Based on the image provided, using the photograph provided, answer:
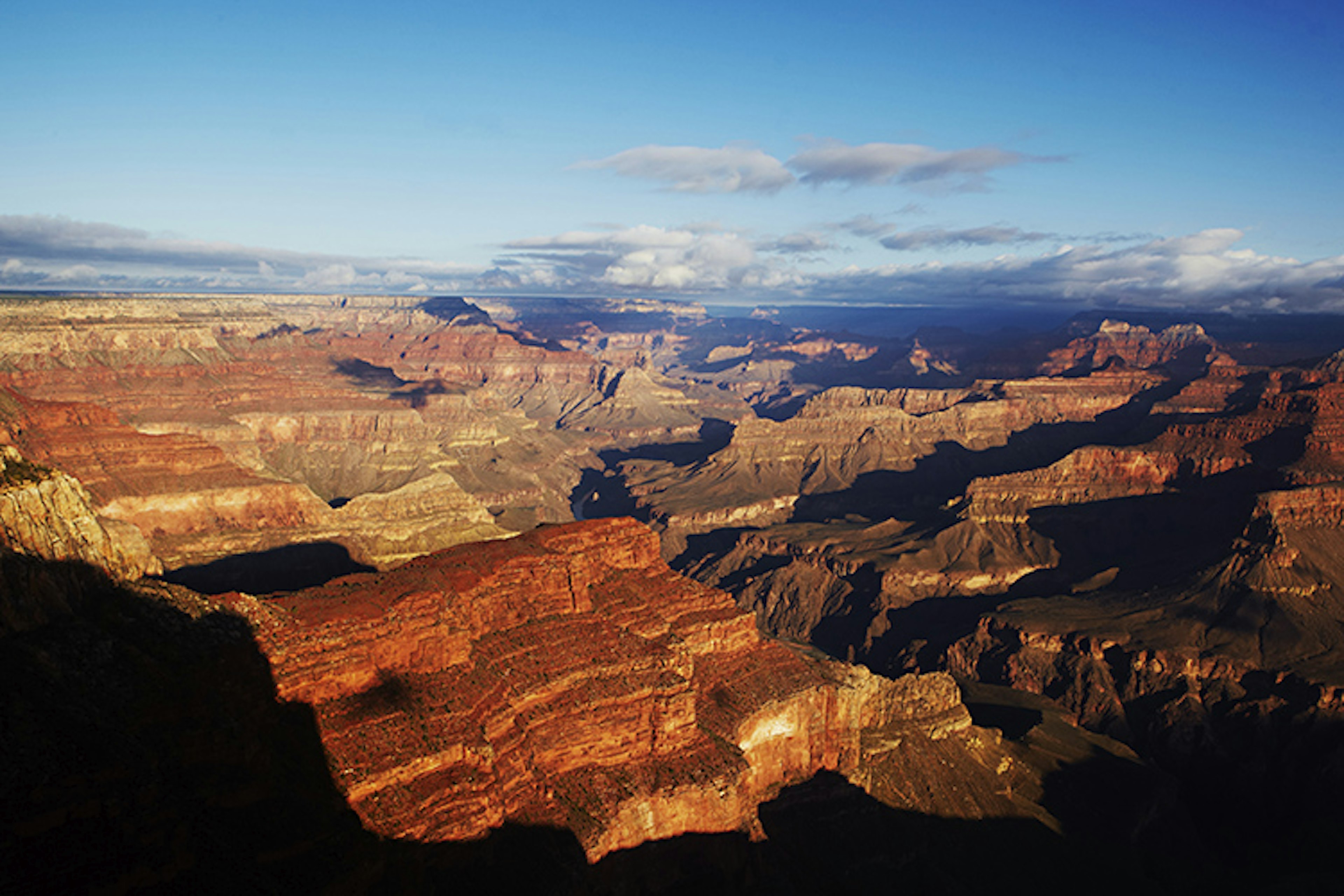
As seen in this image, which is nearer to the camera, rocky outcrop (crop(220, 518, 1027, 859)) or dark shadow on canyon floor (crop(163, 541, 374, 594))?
rocky outcrop (crop(220, 518, 1027, 859))

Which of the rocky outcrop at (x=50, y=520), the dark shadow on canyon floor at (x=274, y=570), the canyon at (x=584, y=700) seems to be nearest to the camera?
the canyon at (x=584, y=700)

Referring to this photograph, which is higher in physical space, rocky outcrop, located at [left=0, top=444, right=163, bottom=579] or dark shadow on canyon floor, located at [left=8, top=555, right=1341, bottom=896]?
rocky outcrop, located at [left=0, top=444, right=163, bottom=579]

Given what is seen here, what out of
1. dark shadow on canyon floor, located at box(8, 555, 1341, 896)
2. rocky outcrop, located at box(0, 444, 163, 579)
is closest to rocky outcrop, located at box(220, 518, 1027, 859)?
dark shadow on canyon floor, located at box(8, 555, 1341, 896)

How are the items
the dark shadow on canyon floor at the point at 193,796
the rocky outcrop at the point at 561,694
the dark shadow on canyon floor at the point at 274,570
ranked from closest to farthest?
the dark shadow on canyon floor at the point at 193,796 → the rocky outcrop at the point at 561,694 → the dark shadow on canyon floor at the point at 274,570

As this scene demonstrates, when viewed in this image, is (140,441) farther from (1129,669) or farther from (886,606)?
(1129,669)

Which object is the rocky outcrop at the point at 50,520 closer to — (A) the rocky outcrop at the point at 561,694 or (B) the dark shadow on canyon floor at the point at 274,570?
(A) the rocky outcrop at the point at 561,694

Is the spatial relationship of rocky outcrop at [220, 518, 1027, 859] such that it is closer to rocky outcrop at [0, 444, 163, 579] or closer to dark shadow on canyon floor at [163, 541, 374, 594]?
rocky outcrop at [0, 444, 163, 579]

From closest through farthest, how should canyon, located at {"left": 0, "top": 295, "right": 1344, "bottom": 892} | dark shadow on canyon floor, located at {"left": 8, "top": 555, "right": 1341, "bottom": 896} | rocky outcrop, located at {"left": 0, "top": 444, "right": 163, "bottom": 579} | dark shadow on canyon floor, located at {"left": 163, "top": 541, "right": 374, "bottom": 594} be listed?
1. dark shadow on canyon floor, located at {"left": 8, "top": 555, "right": 1341, "bottom": 896}
2. canyon, located at {"left": 0, "top": 295, "right": 1344, "bottom": 892}
3. rocky outcrop, located at {"left": 0, "top": 444, "right": 163, "bottom": 579}
4. dark shadow on canyon floor, located at {"left": 163, "top": 541, "right": 374, "bottom": 594}

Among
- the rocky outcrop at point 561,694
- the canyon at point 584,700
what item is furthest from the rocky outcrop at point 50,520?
the rocky outcrop at point 561,694

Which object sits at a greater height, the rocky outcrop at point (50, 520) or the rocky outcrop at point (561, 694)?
the rocky outcrop at point (50, 520)

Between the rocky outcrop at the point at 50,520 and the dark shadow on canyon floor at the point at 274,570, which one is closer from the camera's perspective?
the rocky outcrop at the point at 50,520

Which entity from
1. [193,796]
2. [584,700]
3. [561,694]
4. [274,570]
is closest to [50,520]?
[193,796]
